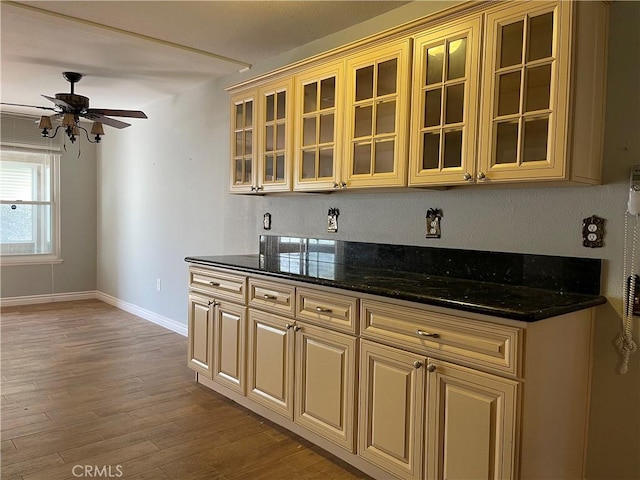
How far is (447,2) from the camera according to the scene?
2.55 meters

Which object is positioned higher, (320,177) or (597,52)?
(597,52)

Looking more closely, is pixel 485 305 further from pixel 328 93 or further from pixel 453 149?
pixel 328 93

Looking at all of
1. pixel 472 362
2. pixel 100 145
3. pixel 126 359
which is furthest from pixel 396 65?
pixel 100 145

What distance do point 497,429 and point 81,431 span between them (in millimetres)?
2165

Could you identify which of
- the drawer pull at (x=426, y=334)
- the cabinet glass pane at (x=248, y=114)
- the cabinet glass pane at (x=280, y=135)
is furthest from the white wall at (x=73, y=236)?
the drawer pull at (x=426, y=334)

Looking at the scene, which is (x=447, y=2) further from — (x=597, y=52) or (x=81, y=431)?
(x=81, y=431)

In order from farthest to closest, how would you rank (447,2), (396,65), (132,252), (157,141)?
(132,252), (157,141), (447,2), (396,65)

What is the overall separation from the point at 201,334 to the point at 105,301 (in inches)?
149

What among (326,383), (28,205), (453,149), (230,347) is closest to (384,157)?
(453,149)

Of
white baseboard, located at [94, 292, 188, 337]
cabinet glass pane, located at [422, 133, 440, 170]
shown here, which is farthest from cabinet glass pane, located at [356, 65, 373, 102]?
white baseboard, located at [94, 292, 188, 337]

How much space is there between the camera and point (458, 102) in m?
2.13

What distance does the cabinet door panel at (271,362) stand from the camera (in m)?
2.57

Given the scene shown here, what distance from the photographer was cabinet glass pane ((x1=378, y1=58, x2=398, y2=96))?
7.84ft

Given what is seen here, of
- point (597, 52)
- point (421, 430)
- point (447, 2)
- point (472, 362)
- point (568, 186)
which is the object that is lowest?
point (421, 430)
